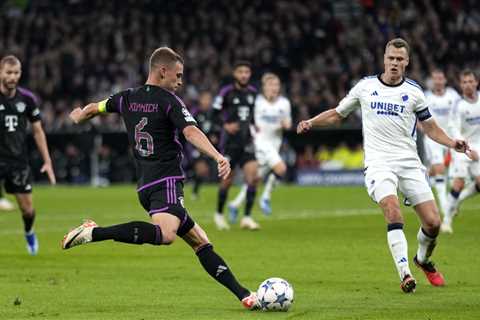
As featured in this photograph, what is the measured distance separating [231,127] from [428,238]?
8127 mm

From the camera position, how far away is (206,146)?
10211mm

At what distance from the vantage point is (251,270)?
14398 mm

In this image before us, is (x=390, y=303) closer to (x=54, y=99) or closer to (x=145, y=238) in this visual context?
(x=145, y=238)

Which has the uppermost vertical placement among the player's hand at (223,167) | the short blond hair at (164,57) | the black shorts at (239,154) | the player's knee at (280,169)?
the short blond hair at (164,57)

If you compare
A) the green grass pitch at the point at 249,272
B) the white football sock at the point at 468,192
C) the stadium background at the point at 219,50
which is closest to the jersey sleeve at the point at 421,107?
the green grass pitch at the point at 249,272

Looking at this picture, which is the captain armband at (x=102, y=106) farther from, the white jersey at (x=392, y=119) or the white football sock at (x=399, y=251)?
the white football sock at (x=399, y=251)

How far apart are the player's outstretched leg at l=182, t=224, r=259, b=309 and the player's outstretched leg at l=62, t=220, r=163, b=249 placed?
0.53 metres

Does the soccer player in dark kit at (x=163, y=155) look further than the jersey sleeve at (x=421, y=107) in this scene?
No

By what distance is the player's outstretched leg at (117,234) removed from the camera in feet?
33.8

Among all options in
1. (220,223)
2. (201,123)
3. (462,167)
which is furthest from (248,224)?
(201,123)

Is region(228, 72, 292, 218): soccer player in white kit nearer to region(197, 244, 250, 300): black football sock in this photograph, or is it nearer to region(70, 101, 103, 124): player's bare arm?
region(70, 101, 103, 124): player's bare arm

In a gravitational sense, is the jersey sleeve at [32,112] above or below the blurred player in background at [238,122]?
above

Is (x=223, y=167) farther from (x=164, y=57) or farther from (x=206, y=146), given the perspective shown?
(x=164, y=57)

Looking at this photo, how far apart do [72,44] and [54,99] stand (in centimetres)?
263
